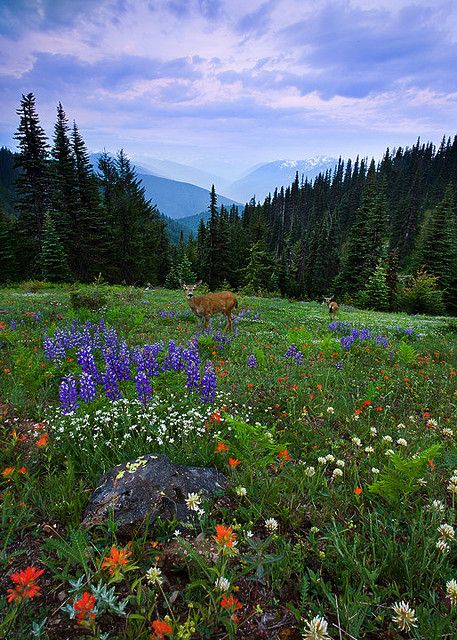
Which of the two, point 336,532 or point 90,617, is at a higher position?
point 90,617

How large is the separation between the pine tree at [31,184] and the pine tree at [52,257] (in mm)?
5964

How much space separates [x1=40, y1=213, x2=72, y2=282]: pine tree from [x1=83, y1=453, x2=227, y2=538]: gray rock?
126 feet

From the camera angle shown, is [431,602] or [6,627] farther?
[431,602]

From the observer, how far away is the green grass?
2225 mm

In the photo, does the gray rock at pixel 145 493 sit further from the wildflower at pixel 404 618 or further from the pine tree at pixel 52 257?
the pine tree at pixel 52 257

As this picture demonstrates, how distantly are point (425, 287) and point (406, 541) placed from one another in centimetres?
4071

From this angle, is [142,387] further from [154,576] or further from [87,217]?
[87,217]

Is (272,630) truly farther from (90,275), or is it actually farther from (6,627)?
(90,275)

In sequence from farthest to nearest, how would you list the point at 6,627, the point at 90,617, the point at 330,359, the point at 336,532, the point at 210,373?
the point at 330,359
the point at 210,373
the point at 336,532
the point at 6,627
the point at 90,617

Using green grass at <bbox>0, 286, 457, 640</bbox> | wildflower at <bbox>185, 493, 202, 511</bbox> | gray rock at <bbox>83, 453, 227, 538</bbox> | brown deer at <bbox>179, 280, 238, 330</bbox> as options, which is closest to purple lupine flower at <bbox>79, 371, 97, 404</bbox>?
green grass at <bbox>0, 286, 457, 640</bbox>

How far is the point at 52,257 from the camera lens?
3650 centimetres

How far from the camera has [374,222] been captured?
47688 mm

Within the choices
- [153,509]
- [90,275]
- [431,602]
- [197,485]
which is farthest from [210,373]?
[90,275]

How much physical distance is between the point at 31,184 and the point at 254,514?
49.2 meters
